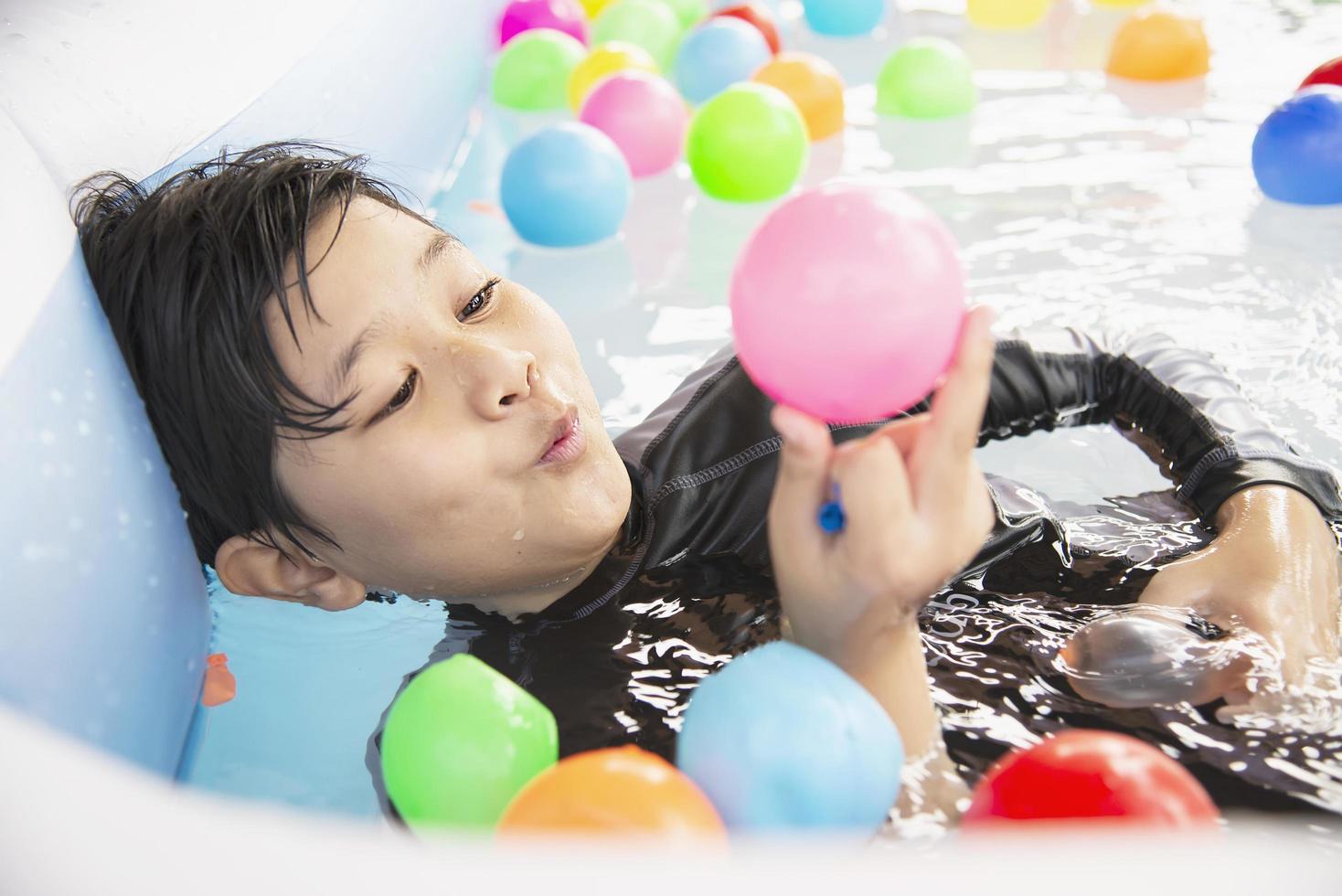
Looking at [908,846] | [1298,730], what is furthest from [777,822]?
[1298,730]

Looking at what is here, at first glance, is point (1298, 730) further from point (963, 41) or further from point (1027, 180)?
point (963, 41)

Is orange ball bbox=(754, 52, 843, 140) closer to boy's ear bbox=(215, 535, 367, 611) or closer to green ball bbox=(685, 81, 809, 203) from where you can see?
green ball bbox=(685, 81, 809, 203)

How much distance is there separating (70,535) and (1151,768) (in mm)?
754

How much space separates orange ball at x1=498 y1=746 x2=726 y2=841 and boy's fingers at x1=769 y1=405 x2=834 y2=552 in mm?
165

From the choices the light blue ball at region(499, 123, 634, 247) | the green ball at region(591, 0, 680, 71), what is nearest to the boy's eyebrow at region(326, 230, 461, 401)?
the light blue ball at region(499, 123, 634, 247)

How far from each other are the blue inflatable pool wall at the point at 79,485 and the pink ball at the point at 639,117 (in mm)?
880

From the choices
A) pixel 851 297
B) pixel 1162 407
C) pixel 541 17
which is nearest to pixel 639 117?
pixel 541 17

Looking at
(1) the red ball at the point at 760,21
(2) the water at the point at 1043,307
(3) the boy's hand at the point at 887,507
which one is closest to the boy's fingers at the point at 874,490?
(3) the boy's hand at the point at 887,507

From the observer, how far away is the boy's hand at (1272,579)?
952mm

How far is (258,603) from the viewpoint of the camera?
1303 mm

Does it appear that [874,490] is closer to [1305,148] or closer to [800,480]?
[800,480]

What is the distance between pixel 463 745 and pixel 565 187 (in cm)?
130

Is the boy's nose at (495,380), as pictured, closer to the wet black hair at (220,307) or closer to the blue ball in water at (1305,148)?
the wet black hair at (220,307)

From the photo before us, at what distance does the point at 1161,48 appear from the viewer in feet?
7.75
